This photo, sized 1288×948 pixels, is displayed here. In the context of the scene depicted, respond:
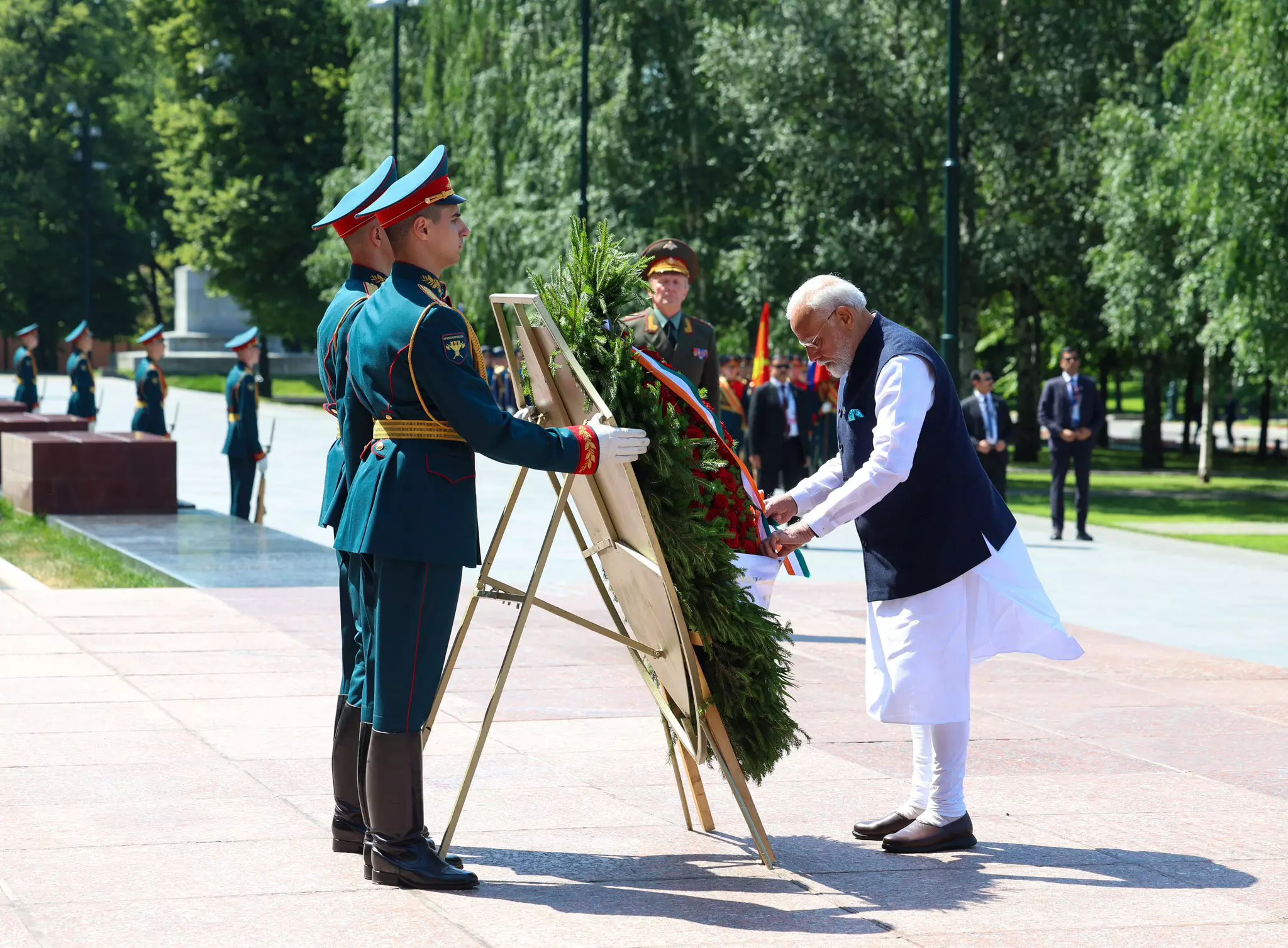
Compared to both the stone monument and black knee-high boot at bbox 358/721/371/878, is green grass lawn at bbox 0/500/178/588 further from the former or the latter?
the stone monument

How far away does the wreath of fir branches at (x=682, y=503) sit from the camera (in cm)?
530

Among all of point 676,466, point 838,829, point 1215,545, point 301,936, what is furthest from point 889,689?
point 1215,545

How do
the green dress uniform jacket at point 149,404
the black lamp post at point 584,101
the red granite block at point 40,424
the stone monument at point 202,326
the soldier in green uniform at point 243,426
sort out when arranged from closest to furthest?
the soldier in green uniform at point 243,426
the green dress uniform jacket at point 149,404
the red granite block at point 40,424
the black lamp post at point 584,101
the stone monument at point 202,326

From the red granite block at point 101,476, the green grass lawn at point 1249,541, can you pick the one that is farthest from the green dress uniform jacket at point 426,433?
the green grass lawn at point 1249,541

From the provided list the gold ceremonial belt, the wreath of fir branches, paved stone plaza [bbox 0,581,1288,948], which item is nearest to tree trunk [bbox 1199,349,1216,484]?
paved stone plaza [bbox 0,581,1288,948]

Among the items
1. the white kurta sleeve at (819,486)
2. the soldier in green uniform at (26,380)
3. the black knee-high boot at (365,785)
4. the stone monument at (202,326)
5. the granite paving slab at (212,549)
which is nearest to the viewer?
the black knee-high boot at (365,785)

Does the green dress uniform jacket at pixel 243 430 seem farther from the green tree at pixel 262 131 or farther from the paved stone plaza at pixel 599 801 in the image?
the green tree at pixel 262 131

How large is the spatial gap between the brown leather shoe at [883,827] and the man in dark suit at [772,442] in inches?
410

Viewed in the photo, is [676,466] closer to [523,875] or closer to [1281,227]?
[523,875]

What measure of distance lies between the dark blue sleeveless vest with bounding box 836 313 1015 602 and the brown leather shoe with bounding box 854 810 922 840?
2.35ft

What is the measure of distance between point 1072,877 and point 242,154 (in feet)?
159

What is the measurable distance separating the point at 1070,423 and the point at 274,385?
41.0 m

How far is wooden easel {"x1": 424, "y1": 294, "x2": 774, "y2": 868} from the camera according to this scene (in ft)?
17.2

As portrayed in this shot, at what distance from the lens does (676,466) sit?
529 centimetres
